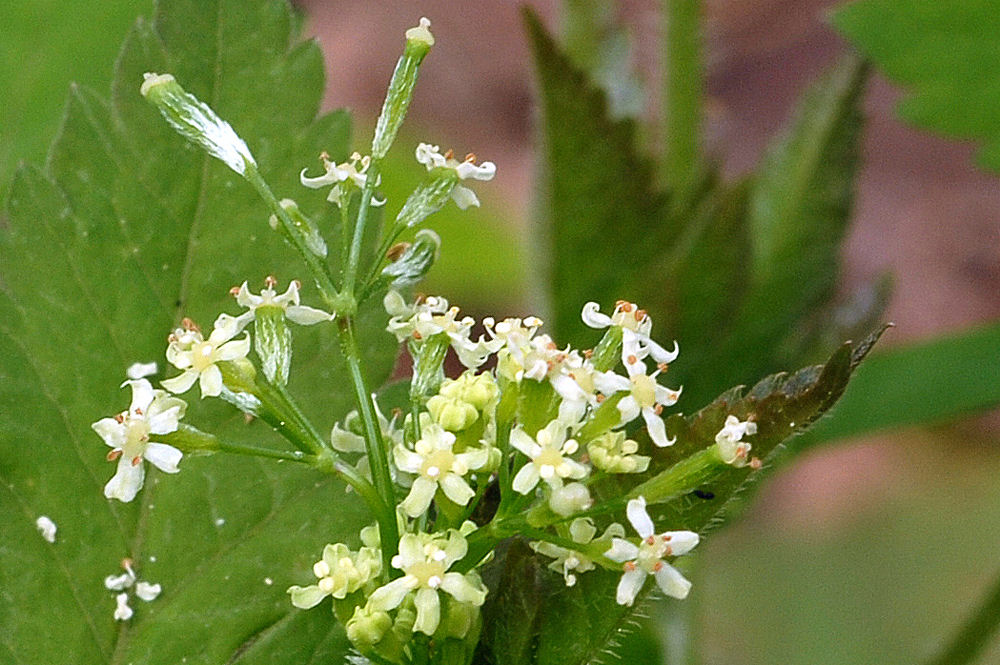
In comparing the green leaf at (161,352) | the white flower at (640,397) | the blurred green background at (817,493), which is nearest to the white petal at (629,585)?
the white flower at (640,397)

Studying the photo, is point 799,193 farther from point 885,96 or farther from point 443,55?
point 443,55

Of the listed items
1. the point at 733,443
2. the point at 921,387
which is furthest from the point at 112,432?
the point at 921,387

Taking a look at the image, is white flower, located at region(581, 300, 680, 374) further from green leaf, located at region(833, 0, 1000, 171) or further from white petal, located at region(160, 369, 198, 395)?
green leaf, located at region(833, 0, 1000, 171)

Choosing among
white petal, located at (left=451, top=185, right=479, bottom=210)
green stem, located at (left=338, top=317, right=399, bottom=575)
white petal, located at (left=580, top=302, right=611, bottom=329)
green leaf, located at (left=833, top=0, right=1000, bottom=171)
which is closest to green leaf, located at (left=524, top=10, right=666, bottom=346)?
green leaf, located at (left=833, top=0, right=1000, bottom=171)

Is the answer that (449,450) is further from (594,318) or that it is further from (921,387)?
(921,387)

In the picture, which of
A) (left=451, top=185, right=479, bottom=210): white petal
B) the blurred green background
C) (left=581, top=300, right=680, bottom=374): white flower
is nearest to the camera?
(left=581, top=300, right=680, bottom=374): white flower

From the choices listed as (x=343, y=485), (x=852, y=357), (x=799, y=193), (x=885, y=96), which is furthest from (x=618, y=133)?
(x=885, y=96)
